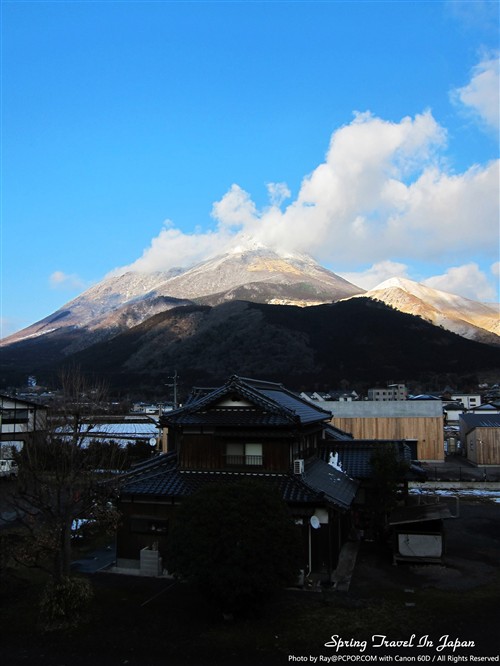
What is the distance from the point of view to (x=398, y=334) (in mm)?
152500

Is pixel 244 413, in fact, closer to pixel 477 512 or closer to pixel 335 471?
pixel 335 471

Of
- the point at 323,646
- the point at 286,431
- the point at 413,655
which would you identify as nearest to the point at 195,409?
the point at 286,431

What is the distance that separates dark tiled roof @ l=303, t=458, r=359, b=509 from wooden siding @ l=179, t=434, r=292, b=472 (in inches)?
45.1

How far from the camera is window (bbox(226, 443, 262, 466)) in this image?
1784cm

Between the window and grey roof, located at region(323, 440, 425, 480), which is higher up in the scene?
the window

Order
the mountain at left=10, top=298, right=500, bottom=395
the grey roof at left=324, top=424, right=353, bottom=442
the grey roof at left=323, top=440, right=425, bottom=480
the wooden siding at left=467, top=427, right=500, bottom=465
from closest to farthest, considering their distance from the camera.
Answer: the grey roof at left=323, top=440, right=425, bottom=480 < the grey roof at left=324, top=424, right=353, bottom=442 < the wooden siding at left=467, top=427, right=500, bottom=465 < the mountain at left=10, top=298, right=500, bottom=395

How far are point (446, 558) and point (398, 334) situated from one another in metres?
139

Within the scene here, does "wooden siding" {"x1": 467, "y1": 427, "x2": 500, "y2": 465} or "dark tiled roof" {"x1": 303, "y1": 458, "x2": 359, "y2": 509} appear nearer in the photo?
"dark tiled roof" {"x1": 303, "y1": 458, "x2": 359, "y2": 509}

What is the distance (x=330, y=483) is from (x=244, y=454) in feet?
11.9

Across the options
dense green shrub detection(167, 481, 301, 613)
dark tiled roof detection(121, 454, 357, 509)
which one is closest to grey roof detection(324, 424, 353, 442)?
dark tiled roof detection(121, 454, 357, 509)

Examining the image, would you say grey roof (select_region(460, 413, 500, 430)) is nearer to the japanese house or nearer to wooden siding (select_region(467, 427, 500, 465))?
wooden siding (select_region(467, 427, 500, 465))

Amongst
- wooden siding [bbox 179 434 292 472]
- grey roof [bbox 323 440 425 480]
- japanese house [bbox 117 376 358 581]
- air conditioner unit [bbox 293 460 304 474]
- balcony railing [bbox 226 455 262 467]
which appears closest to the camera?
japanese house [bbox 117 376 358 581]

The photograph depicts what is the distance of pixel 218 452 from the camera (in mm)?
18172

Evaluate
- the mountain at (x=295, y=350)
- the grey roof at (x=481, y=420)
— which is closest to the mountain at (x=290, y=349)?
the mountain at (x=295, y=350)
